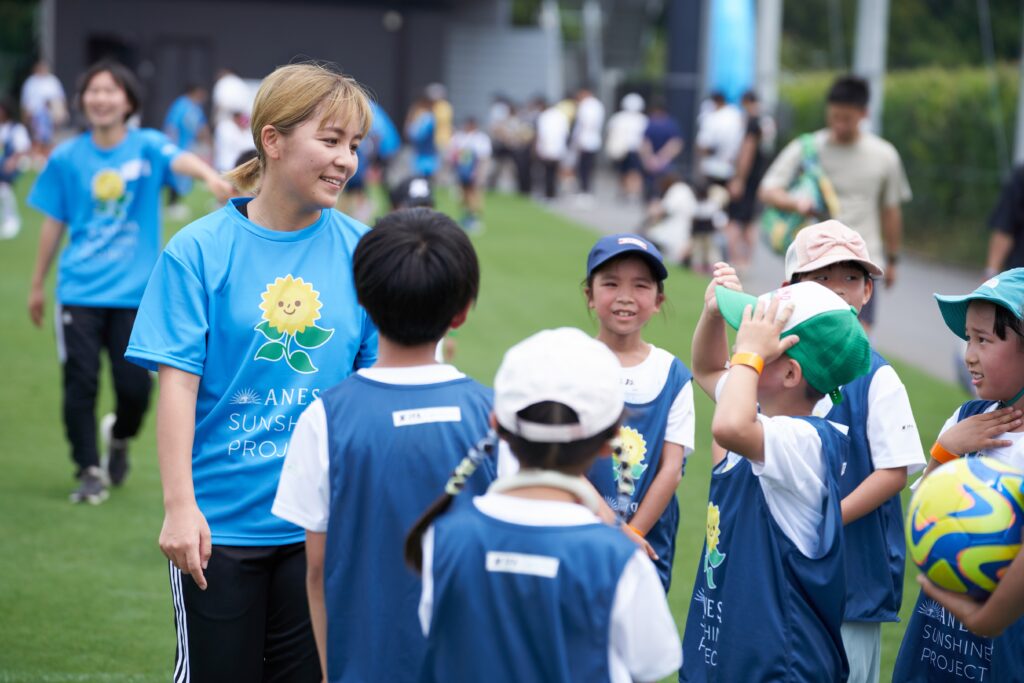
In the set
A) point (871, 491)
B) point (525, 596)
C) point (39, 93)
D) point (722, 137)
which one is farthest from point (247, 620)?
point (39, 93)

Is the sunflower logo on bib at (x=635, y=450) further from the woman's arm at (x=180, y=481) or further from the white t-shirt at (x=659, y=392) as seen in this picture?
the woman's arm at (x=180, y=481)

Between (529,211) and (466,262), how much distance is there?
2260cm

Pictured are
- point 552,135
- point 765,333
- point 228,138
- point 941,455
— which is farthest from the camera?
point 552,135

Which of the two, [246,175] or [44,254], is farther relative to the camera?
[44,254]

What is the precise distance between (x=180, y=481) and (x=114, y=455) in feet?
14.9

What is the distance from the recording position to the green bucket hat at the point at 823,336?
3154 millimetres

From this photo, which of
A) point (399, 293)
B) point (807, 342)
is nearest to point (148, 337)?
point (399, 293)

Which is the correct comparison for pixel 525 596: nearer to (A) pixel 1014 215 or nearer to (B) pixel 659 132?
(A) pixel 1014 215

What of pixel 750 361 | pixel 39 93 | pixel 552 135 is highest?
pixel 39 93

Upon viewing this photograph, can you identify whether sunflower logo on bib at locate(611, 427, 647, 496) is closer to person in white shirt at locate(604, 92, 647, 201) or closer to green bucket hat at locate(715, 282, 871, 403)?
green bucket hat at locate(715, 282, 871, 403)

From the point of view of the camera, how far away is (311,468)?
9.29ft

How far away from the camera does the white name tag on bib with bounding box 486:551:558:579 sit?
242 centimetres

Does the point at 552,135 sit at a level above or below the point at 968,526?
above

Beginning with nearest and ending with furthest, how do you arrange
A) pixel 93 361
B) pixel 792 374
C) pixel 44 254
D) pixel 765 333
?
1. pixel 765 333
2. pixel 792 374
3. pixel 93 361
4. pixel 44 254
